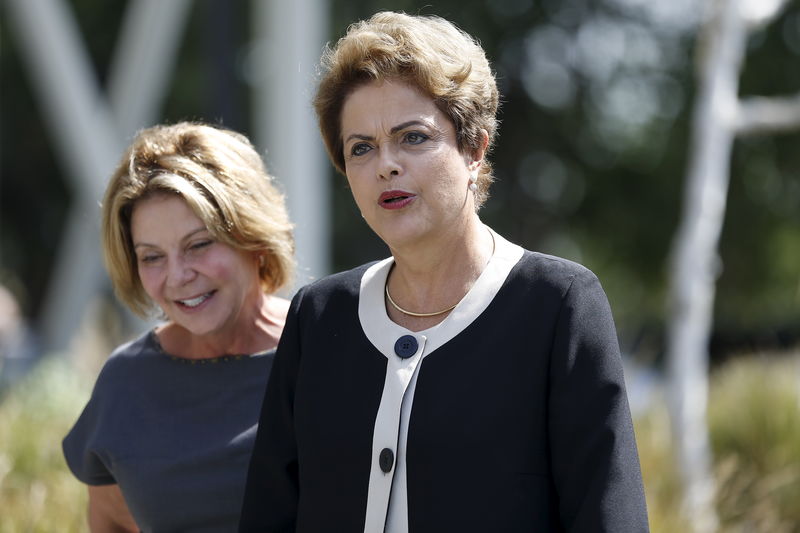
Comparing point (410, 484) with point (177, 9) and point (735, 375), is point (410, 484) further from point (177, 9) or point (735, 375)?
point (177, 9)

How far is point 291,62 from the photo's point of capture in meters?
7.85

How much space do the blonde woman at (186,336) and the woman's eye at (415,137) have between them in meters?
0.80

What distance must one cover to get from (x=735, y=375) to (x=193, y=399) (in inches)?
177

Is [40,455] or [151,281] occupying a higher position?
[151,281]

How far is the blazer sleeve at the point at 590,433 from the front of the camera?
1.88 meters

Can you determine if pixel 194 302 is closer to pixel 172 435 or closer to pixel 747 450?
pixel 172 435

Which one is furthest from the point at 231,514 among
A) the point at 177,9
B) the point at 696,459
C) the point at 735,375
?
the point at 177,9

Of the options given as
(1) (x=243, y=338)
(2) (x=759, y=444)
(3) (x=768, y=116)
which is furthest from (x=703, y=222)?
(1) (x=243, y=338)

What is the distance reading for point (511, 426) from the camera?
194cm

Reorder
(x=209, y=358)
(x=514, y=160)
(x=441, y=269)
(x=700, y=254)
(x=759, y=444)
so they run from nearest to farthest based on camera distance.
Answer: (x=441, y=269)
(x=209, y=358)
(x=700, y=254)
(x=759, y=444)
(x=514, y=160)

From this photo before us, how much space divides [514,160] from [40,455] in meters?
11.5

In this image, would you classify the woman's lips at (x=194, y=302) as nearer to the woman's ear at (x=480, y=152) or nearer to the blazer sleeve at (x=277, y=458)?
the blazer sleeve at (x=277, y=458)

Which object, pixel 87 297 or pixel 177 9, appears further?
pixel 87 297

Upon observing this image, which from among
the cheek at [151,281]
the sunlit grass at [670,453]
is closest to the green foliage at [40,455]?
the sunlit grass at [670,453]
